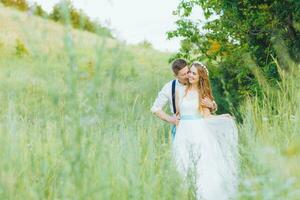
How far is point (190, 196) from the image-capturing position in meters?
5.61

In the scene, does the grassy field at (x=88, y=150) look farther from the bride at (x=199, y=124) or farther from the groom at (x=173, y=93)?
the groom at (x=173, y=93)

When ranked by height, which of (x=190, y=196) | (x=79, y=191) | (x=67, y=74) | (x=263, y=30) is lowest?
(x=190, y=196)

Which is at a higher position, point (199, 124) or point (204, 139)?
point (199, 124)

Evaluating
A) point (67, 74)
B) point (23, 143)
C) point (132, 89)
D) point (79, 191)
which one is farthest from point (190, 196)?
point (132, 89)

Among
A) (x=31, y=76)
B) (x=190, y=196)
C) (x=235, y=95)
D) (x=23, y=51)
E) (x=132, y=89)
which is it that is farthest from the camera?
(x=23, y=51)

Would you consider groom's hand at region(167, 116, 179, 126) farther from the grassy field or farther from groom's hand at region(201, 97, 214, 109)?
the grassy field

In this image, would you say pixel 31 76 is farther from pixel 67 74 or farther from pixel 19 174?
pixel 67 74

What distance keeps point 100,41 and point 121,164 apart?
1674 mm

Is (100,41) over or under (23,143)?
over

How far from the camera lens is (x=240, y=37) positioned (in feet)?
43.5

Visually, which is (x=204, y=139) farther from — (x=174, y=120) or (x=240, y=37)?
(x=240, y=37)

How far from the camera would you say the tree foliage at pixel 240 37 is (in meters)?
11.3

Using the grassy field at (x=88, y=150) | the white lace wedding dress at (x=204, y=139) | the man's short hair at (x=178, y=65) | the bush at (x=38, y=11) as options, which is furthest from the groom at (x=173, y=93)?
the bush at (x=38, y=11)

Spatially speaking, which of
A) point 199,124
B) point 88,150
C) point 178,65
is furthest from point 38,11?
point 199,124
